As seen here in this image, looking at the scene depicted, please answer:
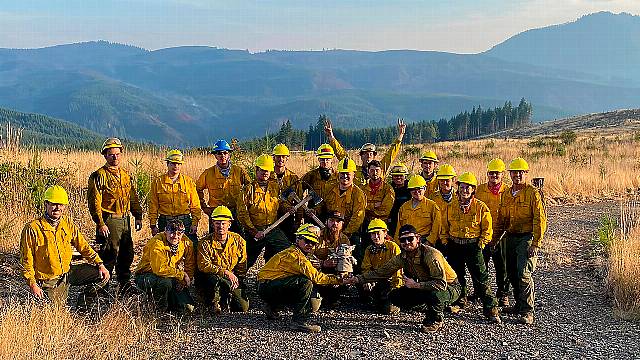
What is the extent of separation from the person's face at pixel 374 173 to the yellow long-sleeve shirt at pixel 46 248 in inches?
145

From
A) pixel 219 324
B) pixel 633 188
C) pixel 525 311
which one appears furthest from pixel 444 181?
pixel 633 188

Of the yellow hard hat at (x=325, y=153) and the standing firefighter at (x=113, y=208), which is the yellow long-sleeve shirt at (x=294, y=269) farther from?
the standing firefighter at (x=113, y=208)

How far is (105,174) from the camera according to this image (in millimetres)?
7715

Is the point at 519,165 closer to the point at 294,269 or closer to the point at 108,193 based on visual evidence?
the point at 294,269

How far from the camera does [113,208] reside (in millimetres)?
7781

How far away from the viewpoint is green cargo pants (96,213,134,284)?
7758mm

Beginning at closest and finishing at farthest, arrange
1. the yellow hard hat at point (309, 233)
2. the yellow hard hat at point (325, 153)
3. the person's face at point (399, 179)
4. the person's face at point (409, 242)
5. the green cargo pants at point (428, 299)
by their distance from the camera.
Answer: the person's face at point (409, 242) → the green cargo pants at point (428, 299) → the yellow hard hat at point (309, 233) → the yellow hard hat at point (325, 153) → the person's face at point (399, 179)

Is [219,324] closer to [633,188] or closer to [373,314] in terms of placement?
[373,314]

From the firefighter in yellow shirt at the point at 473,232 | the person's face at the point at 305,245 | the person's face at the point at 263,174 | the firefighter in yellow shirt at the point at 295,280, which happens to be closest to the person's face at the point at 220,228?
the firefighter in yellow shirt at the point at 295,280

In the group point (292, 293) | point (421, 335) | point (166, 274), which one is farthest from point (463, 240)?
point (166, 274)

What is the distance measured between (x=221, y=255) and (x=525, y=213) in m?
3.65

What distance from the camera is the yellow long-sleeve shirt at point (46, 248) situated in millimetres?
6387

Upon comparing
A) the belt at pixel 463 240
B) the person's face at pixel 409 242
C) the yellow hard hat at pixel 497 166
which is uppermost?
the yellow hard hat at pixel 497 166

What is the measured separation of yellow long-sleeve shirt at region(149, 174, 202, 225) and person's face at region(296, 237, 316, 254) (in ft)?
5.94
